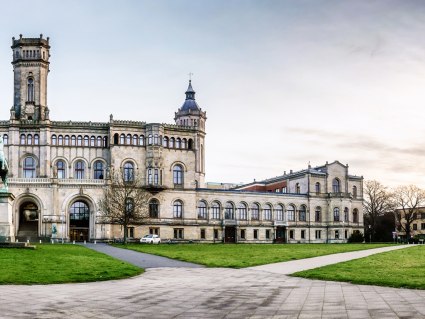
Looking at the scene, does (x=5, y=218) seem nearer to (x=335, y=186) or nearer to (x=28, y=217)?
(x=28, y=217)

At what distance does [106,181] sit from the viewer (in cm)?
9338

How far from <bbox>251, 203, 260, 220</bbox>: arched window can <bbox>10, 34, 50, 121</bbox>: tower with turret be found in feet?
128

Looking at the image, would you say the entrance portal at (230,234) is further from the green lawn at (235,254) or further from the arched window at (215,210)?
the green lawn at (235,254)

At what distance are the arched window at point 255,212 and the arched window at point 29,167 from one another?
125 feet

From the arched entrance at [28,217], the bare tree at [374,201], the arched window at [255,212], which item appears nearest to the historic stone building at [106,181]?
the arched window at [255,212]

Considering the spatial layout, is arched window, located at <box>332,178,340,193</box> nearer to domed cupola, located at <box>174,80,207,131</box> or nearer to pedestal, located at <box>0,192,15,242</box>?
domed cupola, located at <box>174,80,207,131</box>

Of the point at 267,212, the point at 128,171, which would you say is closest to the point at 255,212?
the point at 267,212

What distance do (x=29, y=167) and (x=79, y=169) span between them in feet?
24.9

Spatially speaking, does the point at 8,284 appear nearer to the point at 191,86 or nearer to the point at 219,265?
the point at 219,265

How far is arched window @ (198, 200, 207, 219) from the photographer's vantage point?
105m

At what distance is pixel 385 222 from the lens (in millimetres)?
149500

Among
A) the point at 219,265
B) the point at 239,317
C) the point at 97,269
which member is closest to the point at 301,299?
the point at 239,317

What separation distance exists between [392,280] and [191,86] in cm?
10020

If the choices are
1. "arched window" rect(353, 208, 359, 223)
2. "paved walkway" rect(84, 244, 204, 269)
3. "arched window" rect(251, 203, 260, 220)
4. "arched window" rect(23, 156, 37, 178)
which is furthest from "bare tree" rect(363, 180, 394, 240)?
"paved walkway" rect(84, 244, 204, 269)
